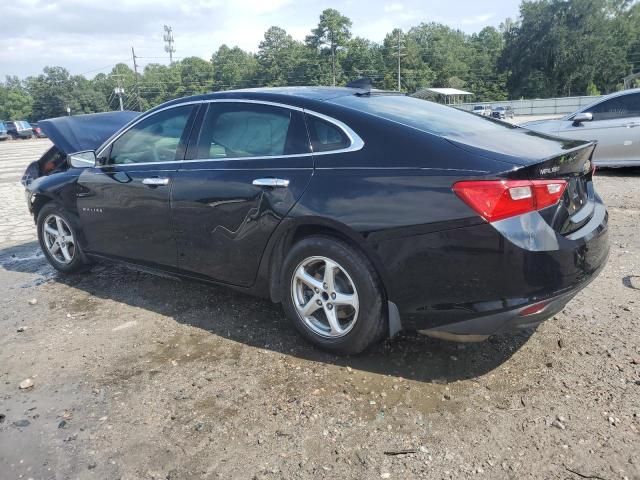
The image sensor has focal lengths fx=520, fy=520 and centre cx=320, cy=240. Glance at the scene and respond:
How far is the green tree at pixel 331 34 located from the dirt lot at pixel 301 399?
100m

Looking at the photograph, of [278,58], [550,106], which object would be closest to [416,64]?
[278,58]

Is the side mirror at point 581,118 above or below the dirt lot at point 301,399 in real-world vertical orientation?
above

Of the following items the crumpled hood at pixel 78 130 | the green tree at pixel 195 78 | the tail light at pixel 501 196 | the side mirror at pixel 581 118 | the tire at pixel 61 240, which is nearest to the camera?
the tail light at pixel 501 196

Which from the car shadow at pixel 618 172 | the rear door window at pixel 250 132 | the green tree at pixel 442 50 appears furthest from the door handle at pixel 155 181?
the green tree at pixel 442 50

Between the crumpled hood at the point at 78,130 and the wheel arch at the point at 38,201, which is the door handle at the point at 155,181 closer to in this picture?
the wheel arch at the point at 38,201

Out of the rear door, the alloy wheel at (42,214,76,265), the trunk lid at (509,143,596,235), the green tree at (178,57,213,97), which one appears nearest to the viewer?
the trunk lid at (509,143,596,235)

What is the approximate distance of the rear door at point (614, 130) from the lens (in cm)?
888

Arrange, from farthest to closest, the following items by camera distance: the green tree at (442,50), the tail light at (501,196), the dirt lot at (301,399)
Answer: the green tree at (442,50), the tail light at (501,196), the dirt lot at (301,399)

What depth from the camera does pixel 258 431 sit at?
2.65 m

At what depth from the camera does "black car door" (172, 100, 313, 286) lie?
3.35 meters

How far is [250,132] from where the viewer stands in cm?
367

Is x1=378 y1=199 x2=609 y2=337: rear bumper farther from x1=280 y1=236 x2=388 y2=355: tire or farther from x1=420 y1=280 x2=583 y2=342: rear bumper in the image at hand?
x1=280 y1=236 x2=388 y2=355: tire

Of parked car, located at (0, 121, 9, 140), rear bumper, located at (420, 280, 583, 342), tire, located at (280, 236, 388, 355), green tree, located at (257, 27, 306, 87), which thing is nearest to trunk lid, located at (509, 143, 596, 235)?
rear bumper, located at (420, 280, 583, 342)

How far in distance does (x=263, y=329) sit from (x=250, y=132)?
143 cm
